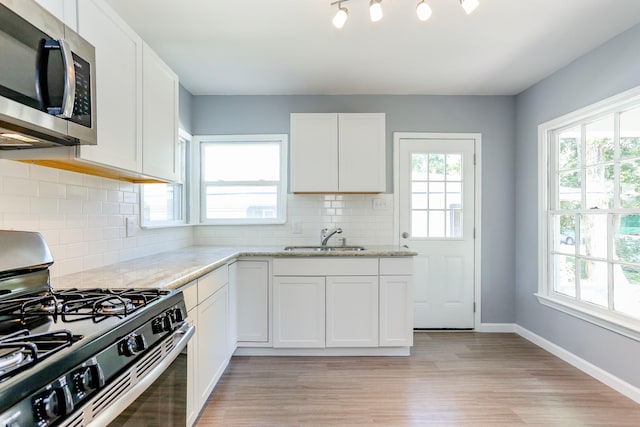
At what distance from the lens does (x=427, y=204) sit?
362 cm

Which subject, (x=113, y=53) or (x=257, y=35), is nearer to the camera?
(x=113, y=53)

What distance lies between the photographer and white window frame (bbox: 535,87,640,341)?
2.33 meters

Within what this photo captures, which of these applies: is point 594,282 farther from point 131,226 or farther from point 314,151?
point 131,226

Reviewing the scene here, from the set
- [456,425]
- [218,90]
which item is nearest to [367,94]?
[218,90]

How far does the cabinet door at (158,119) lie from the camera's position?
1.92 meters

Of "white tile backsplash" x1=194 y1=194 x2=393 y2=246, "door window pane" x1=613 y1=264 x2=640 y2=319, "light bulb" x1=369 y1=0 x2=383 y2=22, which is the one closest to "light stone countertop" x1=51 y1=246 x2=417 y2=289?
"white tile backsplash" x1=194 y1=194 x2=393 y2=246

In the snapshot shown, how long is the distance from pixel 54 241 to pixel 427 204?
307 cm

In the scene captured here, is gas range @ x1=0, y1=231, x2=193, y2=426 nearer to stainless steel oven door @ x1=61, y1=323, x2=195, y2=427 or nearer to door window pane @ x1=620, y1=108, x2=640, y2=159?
stainless steel oven door @ x1=61, y1=323, x2=195, y2=427

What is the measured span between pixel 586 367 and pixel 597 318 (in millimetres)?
427

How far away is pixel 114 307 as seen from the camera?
1178 millimetres

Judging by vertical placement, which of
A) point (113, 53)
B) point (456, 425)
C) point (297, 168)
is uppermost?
point (113, 53)

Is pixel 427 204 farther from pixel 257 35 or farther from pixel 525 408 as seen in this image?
pixel 257 35

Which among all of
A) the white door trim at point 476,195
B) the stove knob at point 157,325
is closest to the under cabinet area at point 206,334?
the stove knob at point 157,325

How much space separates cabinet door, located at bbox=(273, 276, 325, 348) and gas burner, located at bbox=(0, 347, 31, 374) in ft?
7.06
